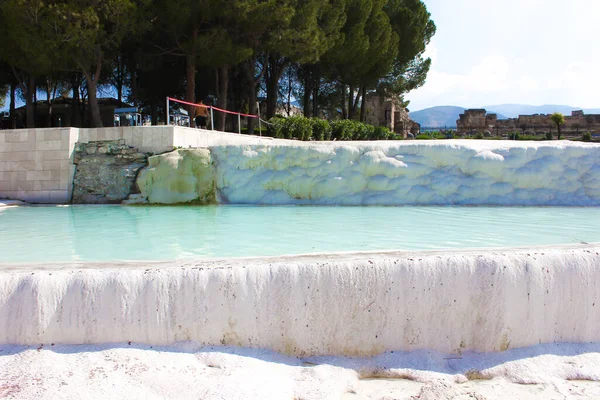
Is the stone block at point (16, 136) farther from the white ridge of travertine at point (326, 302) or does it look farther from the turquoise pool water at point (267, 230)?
the white ridge of travertine at point (326, 302)

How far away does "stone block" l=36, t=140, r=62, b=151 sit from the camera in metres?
10.6

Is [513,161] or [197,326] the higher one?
[513,161]

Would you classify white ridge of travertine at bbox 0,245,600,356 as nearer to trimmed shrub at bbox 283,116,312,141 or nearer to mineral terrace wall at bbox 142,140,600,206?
mineral terrace wall at bbox 142,140,600,206

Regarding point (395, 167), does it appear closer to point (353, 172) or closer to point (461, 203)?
point (353, 172)

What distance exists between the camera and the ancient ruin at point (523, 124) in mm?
32312

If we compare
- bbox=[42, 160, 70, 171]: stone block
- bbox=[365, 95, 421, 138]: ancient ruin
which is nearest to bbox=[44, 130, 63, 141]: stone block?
bbox=[42, 160, 70, 171]: stone block

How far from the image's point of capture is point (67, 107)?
2544 cm

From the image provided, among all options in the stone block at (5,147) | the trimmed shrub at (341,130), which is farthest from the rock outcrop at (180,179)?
the trimmed shrub at (341,130)

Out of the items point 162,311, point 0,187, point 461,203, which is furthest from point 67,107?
point 162,311

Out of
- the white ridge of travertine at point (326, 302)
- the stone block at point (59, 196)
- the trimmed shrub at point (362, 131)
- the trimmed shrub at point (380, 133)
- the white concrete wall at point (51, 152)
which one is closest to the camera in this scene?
the white ridge of travertine at point (326, 302)

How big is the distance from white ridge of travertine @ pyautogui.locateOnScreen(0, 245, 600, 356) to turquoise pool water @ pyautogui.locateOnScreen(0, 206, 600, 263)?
85cm

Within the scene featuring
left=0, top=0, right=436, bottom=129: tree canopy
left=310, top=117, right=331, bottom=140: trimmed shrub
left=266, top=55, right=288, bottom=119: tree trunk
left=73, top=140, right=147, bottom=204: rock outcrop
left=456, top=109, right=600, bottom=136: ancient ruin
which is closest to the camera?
left=73, top=140, right=147, bottom=204: rock outcrop

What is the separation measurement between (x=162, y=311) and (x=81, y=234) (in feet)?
9.97

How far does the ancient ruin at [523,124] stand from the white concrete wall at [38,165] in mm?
27592
